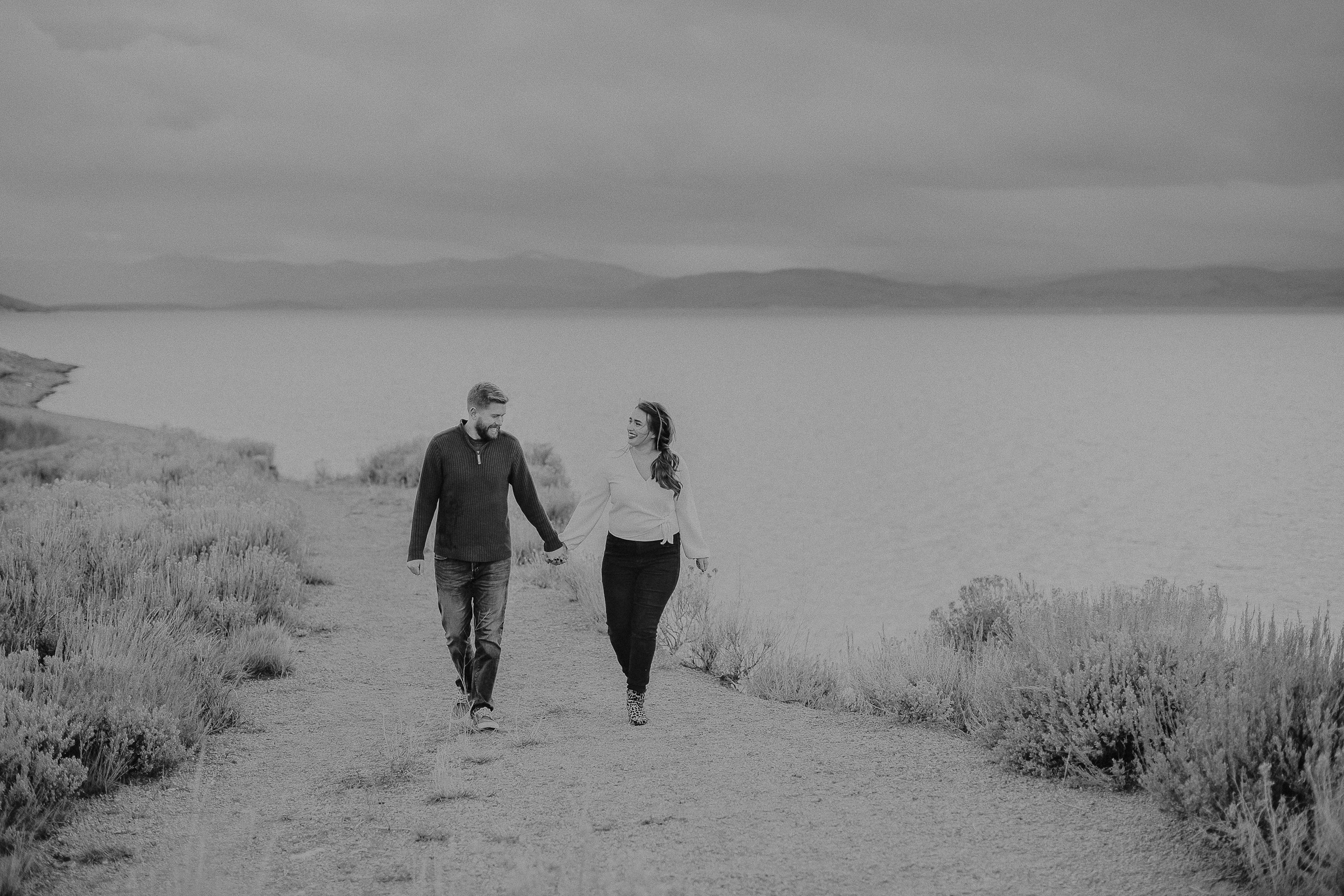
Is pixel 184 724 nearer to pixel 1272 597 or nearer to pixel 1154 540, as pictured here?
pixel 1272 597

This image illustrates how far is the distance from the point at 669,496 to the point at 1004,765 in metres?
2.58

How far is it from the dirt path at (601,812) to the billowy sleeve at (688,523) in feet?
4.04

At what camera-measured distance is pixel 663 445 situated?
21.9 feet

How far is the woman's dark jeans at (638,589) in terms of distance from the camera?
22.0ft

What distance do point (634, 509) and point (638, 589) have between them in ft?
1.81

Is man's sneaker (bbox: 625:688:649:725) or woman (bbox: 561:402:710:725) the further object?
man's sneaker (bbox: 625:688:649:725)

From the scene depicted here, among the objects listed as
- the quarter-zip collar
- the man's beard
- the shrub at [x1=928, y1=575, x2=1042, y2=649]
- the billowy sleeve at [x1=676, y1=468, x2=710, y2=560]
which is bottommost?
the shrub at [x1=928, y1=575, x2=1042, y2=649]

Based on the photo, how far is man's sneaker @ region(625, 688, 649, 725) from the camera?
694 cm

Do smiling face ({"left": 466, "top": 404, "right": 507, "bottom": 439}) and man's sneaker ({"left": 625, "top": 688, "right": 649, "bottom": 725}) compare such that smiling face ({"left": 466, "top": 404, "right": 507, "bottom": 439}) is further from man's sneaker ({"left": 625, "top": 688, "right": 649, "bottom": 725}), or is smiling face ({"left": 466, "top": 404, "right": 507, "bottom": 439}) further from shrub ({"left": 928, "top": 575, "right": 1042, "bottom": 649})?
shrub ({"left": 928, "top": 575, "right": 1042, "bottom": 649})

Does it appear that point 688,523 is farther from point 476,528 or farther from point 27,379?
point 27,379

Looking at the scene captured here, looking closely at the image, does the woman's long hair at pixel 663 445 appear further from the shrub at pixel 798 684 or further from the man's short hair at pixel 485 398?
the shrub at pixel 798 684

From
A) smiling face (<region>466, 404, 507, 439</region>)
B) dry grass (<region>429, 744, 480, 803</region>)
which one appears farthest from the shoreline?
dry grass (<region>429, 744, 480, 803</region>)

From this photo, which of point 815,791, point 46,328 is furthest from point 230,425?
point 46,328

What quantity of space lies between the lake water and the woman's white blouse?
719 centimetres
